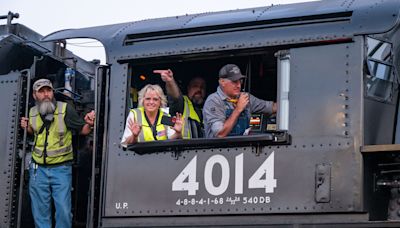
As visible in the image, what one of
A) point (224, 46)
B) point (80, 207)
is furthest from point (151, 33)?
point (80, 207)

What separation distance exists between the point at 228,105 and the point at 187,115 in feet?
1.84

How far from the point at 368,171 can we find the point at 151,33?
8.79ft

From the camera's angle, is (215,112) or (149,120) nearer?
(215,112)

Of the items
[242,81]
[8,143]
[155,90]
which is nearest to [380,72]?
[242,81]

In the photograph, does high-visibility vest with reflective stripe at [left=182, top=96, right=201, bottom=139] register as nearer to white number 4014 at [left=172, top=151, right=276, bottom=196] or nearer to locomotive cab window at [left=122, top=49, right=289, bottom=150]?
locomotive cab window at [left=122, top=49, right=289, bottom=150]

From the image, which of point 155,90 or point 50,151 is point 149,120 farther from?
point 50,151

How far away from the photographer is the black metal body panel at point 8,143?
8438 mm

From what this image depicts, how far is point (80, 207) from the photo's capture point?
925cm

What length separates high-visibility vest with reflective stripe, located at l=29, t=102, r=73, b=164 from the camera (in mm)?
8609

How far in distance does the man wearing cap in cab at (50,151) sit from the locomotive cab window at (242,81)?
0.70 metres

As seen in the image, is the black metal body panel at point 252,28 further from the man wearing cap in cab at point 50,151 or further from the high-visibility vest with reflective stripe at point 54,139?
the high-visibility vest with reflective stripe at point 54,139

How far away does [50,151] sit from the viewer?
28.2 feet

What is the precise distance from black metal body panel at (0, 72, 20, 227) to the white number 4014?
6.21 ft

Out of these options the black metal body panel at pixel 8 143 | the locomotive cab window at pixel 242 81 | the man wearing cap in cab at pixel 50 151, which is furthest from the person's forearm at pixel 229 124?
the black metal body panel at pixel 8 143
